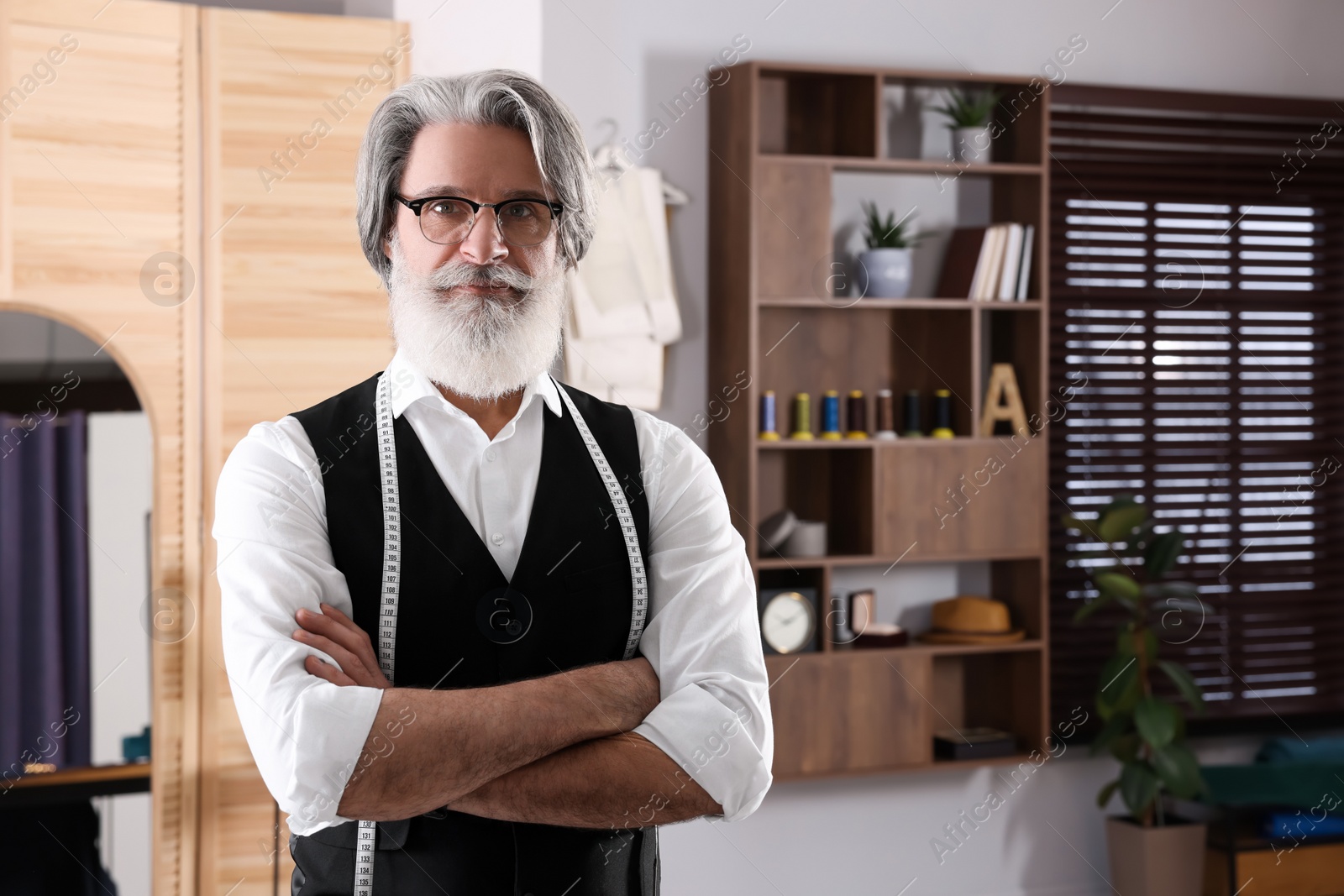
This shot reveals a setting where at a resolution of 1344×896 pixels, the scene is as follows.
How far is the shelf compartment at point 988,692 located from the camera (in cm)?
380

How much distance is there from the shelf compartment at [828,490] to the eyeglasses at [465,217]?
7.23 ft

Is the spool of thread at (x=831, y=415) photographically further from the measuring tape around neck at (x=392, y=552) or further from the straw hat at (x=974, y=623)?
the measuring tape around neck at (x=392, y=552)

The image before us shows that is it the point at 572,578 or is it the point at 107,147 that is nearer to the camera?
the point at 572,578

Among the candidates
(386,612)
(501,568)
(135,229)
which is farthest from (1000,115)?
(386,612)

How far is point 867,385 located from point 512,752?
262 cm

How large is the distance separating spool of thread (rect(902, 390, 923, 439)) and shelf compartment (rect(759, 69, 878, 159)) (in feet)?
2.39

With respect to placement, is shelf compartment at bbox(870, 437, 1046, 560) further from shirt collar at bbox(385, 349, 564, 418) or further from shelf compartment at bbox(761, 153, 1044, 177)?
shirt collar at bbox(385, 349, 564, 418)

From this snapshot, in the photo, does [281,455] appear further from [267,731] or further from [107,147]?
[107,147]

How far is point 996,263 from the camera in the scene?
12.2 ft

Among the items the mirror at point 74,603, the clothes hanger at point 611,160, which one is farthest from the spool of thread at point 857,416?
the mirror at point 74,603

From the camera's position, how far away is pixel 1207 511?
163 inches

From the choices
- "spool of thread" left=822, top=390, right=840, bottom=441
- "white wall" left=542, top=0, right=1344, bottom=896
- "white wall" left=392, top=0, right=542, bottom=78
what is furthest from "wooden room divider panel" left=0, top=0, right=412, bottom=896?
"spool of thread" left=822, top=390, right=840, bottom=441

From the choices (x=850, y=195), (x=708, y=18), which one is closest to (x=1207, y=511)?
(x=850, y=195)

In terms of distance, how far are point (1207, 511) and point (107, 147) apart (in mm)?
3511
